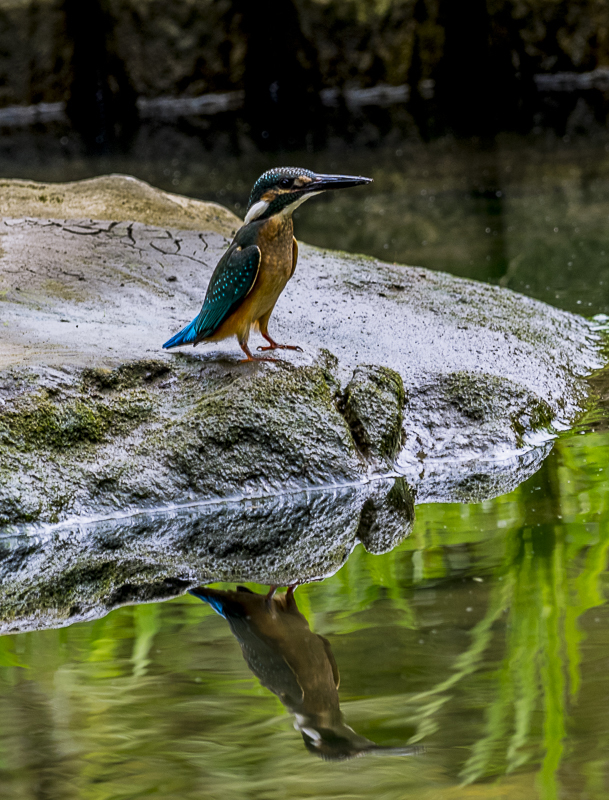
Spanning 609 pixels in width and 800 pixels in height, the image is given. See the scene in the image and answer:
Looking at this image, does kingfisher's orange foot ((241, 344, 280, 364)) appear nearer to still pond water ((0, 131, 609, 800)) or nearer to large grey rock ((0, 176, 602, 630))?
large grey rock ((0, 176, 602, 630))

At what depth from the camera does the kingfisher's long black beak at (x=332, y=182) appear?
311 cm

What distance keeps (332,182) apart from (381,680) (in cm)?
157

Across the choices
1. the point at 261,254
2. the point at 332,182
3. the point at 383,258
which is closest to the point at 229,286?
the point at 261,254

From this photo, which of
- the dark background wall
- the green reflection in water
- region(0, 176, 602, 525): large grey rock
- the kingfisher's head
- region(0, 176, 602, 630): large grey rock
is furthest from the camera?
the dark background wall

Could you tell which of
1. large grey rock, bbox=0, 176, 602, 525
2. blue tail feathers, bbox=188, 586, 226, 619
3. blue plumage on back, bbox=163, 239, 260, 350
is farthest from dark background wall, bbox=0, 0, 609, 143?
blue tail feathers, bbox=188, 586, 226, 619

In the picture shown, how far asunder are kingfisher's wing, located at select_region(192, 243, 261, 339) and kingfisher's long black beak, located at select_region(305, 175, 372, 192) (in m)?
0.26

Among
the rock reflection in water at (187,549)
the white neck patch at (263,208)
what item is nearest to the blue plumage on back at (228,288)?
the white neck patch at (263,208)

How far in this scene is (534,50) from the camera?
579 inches

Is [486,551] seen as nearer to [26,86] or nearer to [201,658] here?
[201,658]

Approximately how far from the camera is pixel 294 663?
232 centimetres

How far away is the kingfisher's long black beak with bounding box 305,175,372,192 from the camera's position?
3.11m

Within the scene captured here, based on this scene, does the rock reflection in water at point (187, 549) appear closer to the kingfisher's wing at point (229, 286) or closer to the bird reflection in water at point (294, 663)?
the bird reflection in water at point (294, 663)

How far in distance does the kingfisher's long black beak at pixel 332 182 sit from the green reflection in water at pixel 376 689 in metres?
1.10

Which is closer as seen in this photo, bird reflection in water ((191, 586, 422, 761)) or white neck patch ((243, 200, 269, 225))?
bird reflection in water ((191, 586, 422, 761))
